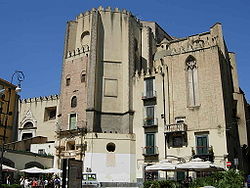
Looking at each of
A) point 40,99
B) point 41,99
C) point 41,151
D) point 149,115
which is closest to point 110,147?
point 149,115

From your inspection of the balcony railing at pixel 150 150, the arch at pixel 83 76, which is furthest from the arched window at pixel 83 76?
the balcony railing at pixel 150 150

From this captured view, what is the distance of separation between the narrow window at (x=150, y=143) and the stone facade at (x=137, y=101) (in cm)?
11

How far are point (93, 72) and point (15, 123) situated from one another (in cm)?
1816

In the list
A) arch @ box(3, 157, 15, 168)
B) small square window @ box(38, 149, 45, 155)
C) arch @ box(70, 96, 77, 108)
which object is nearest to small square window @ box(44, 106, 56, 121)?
small square window @ box(38, 149, 45, 155)

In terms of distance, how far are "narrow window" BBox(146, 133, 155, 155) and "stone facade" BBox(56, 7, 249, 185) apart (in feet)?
0.37

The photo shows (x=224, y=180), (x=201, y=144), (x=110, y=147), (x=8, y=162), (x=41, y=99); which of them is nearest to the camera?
(x=224, y=180)

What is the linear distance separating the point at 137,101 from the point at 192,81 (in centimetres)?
703

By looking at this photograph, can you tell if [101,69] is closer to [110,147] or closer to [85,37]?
[85,37]

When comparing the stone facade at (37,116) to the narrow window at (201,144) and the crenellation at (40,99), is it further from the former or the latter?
the narrow window at (201,144)

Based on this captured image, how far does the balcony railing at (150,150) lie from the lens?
34.2 metres

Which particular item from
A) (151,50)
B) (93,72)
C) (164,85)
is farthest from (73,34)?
(164,85)

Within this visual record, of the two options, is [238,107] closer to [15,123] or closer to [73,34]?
[73,34]

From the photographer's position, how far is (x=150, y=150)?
114ft

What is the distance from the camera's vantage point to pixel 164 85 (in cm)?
3653
